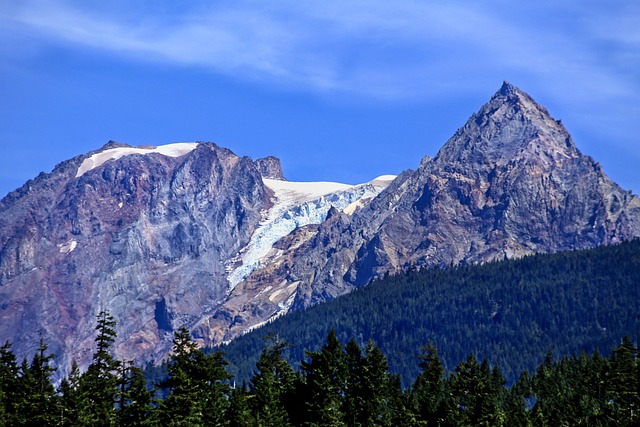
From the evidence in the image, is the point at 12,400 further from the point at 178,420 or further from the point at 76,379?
the point at 178,420

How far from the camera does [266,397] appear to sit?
12975 cm

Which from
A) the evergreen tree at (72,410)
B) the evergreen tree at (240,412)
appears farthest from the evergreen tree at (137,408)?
the evergreen tree at (240,412)

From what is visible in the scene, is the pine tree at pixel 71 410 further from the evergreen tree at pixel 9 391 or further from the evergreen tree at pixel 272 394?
the evergreen tree at pixel 272 394

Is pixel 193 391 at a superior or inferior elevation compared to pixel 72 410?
superior

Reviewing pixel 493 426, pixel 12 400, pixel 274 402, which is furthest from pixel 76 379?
pixel 493 426

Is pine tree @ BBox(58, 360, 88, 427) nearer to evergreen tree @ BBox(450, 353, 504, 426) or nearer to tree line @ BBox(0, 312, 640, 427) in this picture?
tree line @ BBox(0, 312, 640, 427)

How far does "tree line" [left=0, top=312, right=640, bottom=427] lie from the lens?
116 metres

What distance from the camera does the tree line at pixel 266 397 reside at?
11588 centimetres

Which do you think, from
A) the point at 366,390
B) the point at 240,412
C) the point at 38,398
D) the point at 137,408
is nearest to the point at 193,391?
the point at 240,412

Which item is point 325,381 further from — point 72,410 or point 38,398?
point 38,398

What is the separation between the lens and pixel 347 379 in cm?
13025

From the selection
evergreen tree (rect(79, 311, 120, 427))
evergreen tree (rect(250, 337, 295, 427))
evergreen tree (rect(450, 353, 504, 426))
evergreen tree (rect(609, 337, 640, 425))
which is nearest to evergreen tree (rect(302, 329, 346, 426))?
evergreen tree (rect(250, 337, 295, 427))

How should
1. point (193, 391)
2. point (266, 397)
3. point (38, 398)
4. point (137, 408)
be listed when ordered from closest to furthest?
point (137, 408)
point (38, 398)
point (193, 391)
point (266, 397)

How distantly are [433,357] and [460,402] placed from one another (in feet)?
80.4
